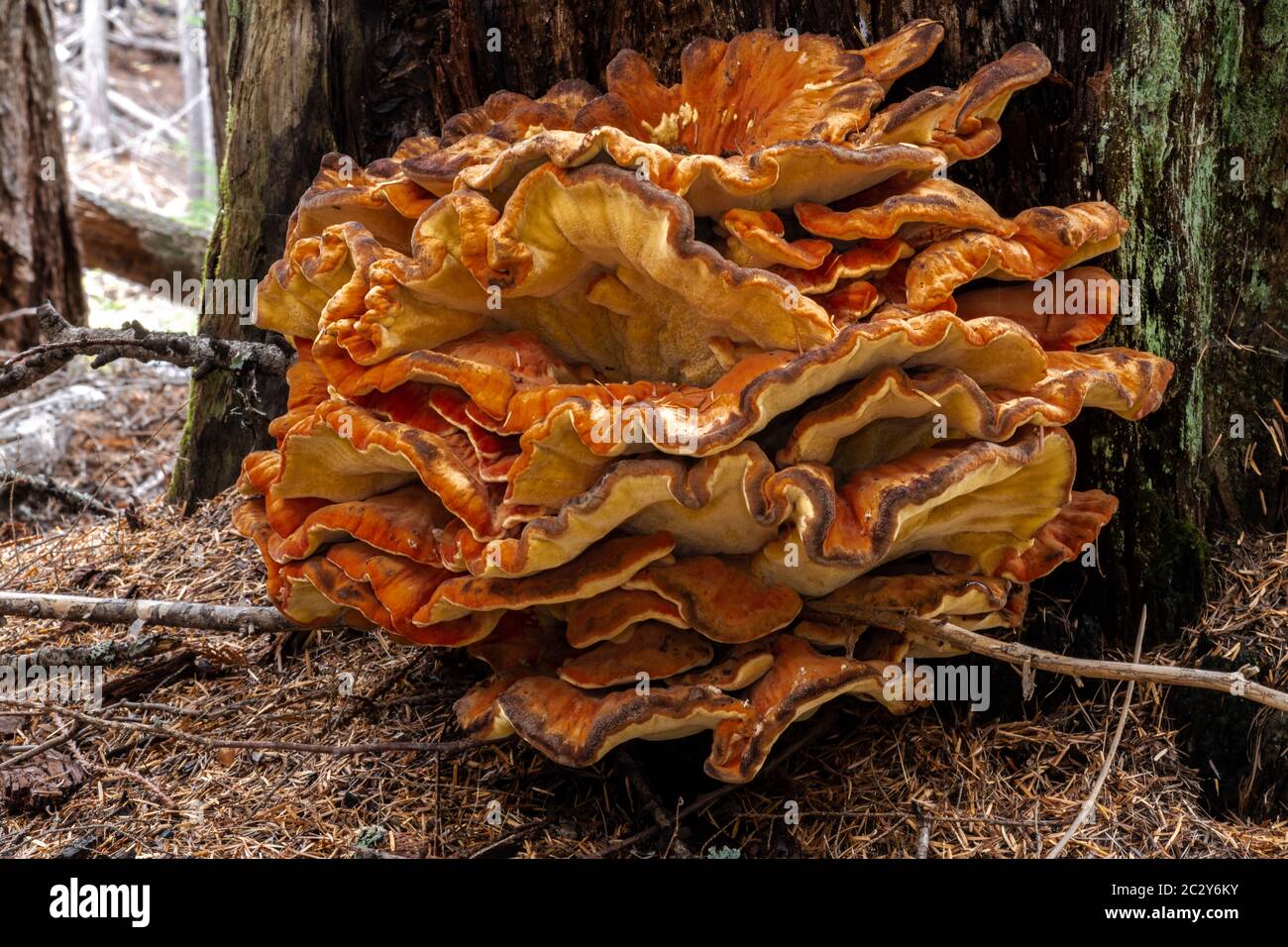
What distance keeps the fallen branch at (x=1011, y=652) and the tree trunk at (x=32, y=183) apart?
782 centimetres

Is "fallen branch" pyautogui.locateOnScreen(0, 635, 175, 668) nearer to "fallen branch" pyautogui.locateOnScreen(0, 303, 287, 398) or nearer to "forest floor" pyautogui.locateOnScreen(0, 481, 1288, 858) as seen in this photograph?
"forest floor" pyautogui.locateOnScreen(0, 481, 1288, 858)

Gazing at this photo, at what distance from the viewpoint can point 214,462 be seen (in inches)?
206

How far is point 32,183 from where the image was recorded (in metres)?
8.59

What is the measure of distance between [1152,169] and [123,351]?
3.90 m

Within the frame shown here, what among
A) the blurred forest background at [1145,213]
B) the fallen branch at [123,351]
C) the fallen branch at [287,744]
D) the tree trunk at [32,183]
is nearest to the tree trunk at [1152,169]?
the blurred forest background at [1145,213]

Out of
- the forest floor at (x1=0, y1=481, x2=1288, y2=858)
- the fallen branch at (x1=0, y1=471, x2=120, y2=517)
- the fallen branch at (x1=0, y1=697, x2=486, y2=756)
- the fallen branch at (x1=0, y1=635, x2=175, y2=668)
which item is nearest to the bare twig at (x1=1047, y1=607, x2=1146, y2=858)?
the forest floor at (x1=0, y1=481, x2=1288, y2=858)

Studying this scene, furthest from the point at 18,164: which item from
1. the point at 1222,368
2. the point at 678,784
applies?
the point at 1222,368

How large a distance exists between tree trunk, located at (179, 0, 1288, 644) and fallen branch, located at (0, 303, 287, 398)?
1.58 metres

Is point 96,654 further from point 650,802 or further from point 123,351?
point 650,802

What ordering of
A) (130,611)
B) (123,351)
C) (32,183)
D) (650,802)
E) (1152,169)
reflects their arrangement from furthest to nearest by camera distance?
(32,183), (123,351), (130,611), (1152,169), (650,802)

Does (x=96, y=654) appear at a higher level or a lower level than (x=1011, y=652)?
lower

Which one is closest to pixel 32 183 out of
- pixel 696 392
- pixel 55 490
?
pixel 55 490

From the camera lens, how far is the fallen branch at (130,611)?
12.6 feet

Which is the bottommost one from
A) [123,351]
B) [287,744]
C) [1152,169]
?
[287,744]
